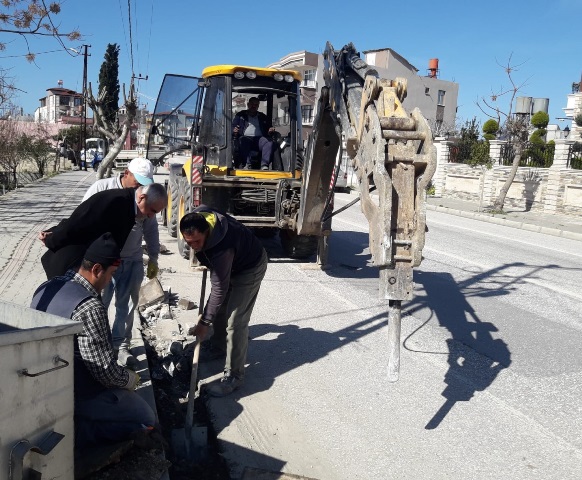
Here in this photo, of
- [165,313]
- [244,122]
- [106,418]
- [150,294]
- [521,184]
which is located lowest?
[165,313]

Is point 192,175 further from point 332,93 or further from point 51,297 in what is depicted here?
point 51,297

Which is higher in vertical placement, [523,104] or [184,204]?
[523,104]

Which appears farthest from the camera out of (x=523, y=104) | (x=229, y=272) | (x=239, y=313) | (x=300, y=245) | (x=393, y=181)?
(x=523, y=104)

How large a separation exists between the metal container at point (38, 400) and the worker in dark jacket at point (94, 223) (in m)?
1.33

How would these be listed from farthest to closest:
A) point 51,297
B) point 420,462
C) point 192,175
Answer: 1. point 192,175
2. point 420,462
3. point 51,297

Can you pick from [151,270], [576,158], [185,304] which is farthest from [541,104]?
[151,270]

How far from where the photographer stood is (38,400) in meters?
2.67

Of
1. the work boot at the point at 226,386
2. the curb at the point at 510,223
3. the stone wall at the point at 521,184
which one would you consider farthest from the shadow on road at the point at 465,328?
the stone wall at the point at 521,184

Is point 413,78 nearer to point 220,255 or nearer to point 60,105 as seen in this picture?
point 220,255

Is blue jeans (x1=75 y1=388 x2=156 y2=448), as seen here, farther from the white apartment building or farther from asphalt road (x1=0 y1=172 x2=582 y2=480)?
the white apartment building

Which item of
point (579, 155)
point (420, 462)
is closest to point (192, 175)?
point (420, 462)

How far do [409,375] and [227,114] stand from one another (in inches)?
223

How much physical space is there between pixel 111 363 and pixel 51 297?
0.51m

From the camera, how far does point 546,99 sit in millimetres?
33438
